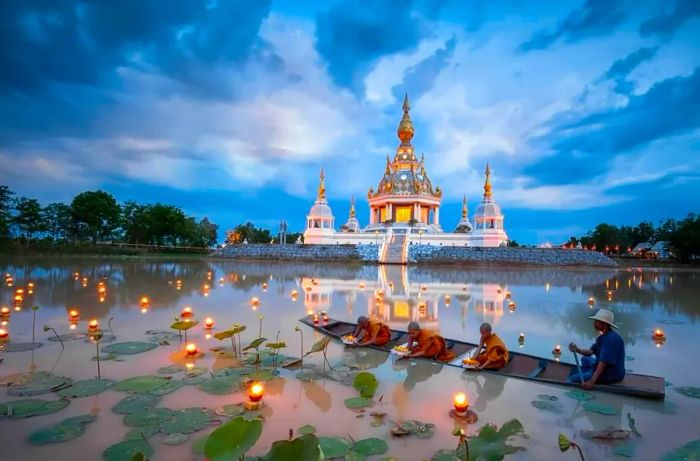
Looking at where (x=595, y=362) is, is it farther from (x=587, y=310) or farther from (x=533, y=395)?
(x=587, y=310)

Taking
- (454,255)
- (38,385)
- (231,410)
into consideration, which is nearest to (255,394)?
(231,410)

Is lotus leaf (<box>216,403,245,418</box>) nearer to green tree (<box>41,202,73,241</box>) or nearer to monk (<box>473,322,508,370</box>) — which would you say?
monk (<box>473,322,508,370</box>)

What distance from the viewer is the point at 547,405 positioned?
17.9ft

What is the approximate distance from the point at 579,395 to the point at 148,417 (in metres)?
5.28

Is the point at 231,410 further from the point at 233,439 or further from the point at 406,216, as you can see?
the point at 406,216

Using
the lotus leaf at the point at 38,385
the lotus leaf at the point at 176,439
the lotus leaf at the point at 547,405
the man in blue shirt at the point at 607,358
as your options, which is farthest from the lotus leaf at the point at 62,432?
the man in blue shirt at the point at 607,358

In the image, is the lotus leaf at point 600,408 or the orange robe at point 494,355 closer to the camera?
the lotus leaf at point 600,408

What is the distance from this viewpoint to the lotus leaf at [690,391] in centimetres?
589

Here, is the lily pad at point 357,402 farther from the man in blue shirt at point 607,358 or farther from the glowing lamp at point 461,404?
the man in blue shirt at point 607,358

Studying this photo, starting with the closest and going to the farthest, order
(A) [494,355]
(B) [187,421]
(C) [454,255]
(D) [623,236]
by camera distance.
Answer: (B) [187,421] → (A) [494,355] → (C) [454,255] → (D) [623,236]

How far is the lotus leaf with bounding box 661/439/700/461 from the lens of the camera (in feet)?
13.2

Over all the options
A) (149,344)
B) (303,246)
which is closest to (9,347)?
(149,344)

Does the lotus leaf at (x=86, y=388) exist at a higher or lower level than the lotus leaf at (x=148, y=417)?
higher

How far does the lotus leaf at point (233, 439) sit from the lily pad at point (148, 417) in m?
2.20
